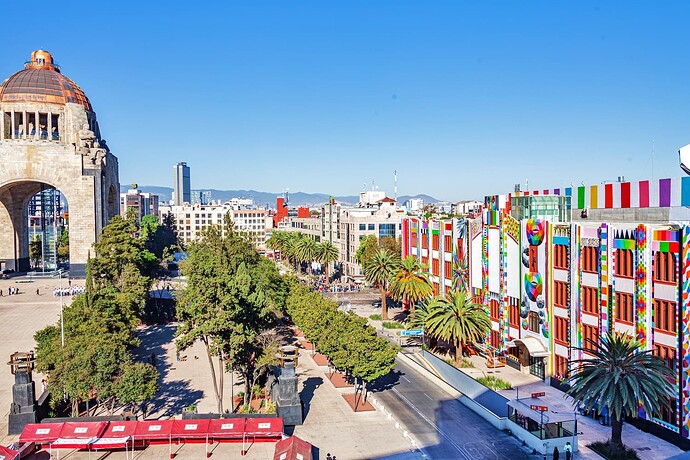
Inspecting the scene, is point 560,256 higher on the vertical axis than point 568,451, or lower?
higher

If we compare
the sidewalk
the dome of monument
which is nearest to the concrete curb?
the sidewalk

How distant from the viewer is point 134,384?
115 feet

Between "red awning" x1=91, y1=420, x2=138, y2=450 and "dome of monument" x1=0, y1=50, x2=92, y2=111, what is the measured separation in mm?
81958

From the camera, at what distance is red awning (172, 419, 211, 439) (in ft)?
109

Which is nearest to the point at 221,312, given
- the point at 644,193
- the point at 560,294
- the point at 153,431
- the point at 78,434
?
the point at 153,431

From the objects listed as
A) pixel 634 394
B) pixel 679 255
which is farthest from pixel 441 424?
pixel 679 255

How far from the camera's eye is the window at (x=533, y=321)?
48281 millimetres

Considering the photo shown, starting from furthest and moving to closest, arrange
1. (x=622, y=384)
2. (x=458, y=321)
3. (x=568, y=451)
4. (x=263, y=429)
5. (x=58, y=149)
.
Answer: (x=58, y=149), (x=458, y=321), (x=263, y=429), (x=568, y=451), (x=622, y=384)

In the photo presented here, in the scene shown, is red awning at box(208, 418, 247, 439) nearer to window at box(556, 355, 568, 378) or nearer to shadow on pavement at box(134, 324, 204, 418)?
shadow on pavement at box(134, 324, 204, 418)

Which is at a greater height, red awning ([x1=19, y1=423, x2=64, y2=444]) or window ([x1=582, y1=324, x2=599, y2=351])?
window ([x1=582, y1=324, x2=599, y2=351])

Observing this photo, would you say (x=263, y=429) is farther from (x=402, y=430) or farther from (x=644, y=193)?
(x=644, y=193)

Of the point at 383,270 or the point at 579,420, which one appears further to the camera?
the point at 383,270

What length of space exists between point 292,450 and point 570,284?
2493cm

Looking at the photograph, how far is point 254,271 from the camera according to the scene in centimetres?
5006
